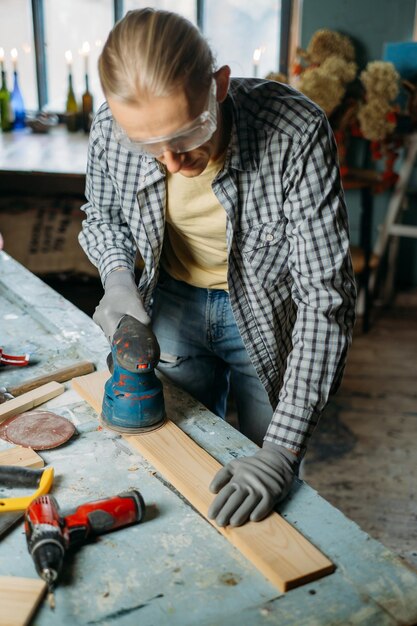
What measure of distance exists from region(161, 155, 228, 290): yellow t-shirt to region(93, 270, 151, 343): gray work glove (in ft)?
0.56

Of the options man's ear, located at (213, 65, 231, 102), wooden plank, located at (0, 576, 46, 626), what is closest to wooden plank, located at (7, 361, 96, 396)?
wooden plank, located at (0, 576, 46, 626)

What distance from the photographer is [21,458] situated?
4.48ft

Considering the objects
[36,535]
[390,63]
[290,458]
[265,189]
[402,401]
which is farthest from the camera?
[390,63]

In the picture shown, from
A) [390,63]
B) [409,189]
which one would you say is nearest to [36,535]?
[390,63]

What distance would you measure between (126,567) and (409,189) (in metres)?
4.02

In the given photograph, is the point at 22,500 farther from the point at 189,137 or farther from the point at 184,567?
the point at 189,137

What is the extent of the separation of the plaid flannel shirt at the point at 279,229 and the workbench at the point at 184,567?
234mm

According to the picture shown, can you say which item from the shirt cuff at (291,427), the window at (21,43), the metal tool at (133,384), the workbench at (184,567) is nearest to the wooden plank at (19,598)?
the workbench at (184,567)

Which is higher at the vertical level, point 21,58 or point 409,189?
point 21,58

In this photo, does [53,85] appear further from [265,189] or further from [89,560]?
[89,560]

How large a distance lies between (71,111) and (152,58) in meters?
3.88

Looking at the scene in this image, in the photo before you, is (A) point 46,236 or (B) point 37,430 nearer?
(B) point 37,430

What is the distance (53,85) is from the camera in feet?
A: 16.7

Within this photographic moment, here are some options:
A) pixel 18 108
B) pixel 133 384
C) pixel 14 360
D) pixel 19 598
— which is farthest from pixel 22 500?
pixel 18 108
